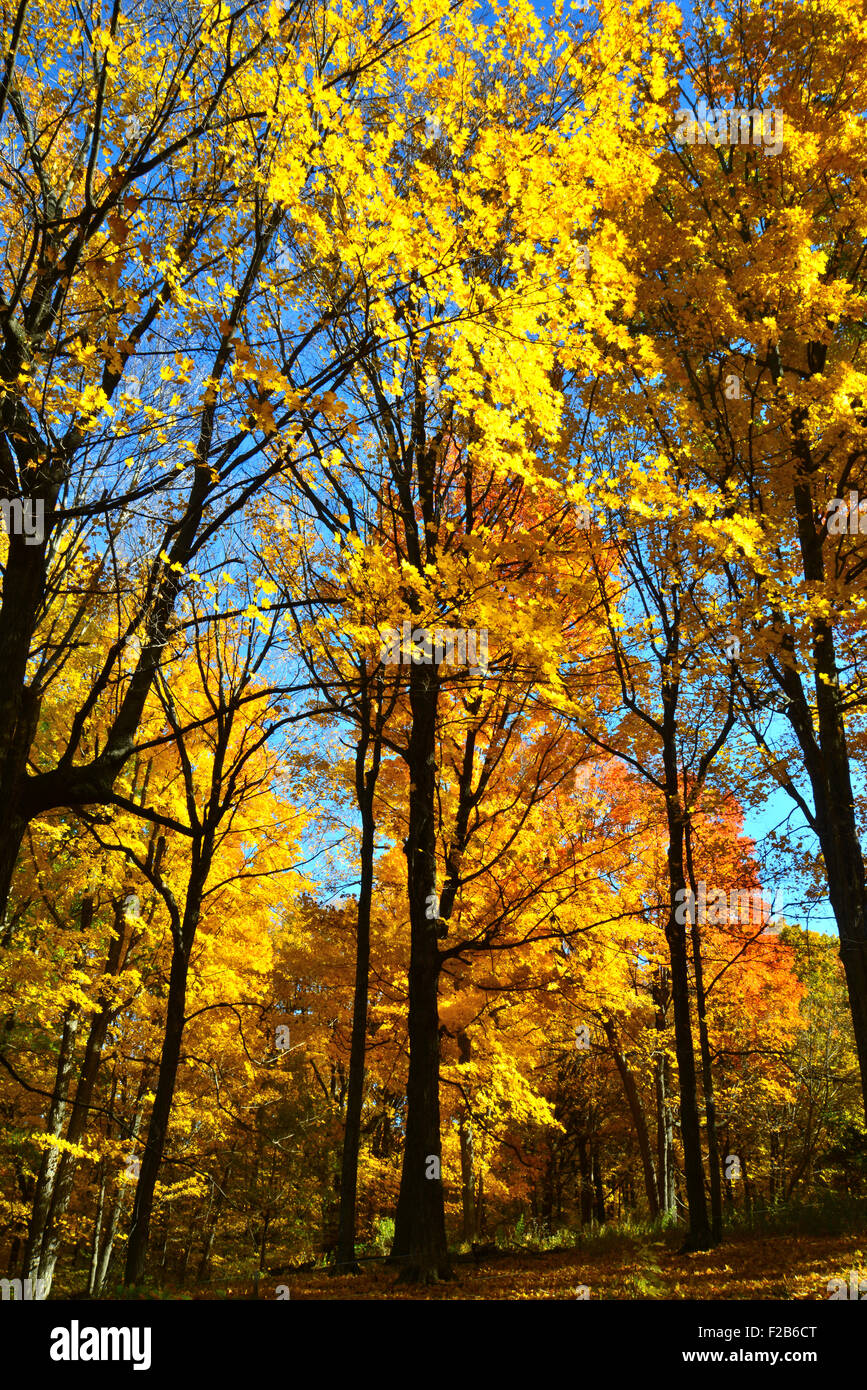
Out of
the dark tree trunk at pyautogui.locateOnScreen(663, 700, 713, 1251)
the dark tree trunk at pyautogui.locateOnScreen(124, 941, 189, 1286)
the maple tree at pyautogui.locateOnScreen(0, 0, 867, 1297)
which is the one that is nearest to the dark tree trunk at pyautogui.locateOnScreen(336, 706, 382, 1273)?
the maple tree at pyautogui.locateOnScreen(0, 0, 867, 1297)

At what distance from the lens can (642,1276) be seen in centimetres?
620

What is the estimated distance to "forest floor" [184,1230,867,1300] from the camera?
5.63 meters

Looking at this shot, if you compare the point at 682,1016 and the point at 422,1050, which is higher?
the point at 682,1016

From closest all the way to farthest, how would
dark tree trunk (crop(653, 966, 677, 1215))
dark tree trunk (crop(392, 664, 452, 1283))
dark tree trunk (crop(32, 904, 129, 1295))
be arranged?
dark tree trunk (crop(392, 664, 452, 1283)) < dark tree trunk (crop(32, 904, 129, 1295)) < dark tree trunk (crop(653, 966, 677, 1215))

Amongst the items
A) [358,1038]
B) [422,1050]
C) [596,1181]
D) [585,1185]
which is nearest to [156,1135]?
[422,1050]

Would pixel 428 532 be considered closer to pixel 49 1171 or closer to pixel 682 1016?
pixel 682 1016

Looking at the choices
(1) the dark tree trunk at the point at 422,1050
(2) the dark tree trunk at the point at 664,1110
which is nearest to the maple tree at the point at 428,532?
(1) the dark tree trunk at the point at 422,1050

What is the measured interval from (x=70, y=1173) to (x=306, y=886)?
5609 millimetres

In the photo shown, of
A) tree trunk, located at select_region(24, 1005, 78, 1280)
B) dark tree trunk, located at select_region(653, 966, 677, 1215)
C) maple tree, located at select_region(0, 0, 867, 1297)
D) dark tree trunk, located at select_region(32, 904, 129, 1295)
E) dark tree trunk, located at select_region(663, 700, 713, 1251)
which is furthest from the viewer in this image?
dark tree trunk, located at select_region(653, 966, 677, 1215)

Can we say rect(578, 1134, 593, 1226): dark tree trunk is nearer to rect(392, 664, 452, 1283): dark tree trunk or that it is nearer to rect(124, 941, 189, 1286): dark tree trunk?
rect(392, 664, 452, 1283): dark tree trunk

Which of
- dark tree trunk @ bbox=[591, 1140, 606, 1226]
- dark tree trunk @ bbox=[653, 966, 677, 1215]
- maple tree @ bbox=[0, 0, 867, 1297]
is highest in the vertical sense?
maple tree @ bbox=[0, 0, 867, 1297]
